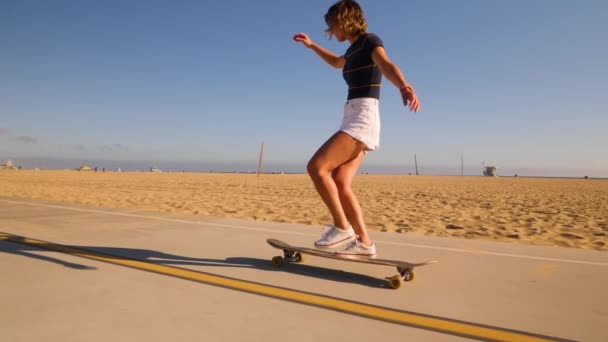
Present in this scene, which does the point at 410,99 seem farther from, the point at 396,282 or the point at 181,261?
the point at 181,261

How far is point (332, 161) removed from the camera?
306cm

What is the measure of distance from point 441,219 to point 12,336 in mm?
7793

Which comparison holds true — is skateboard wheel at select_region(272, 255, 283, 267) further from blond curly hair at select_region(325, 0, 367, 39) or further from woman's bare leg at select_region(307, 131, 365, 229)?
blond curly hair at select_region(325, 0, 367, 39)

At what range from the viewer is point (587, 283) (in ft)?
9.86

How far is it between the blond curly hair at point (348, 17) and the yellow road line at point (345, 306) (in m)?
2.15

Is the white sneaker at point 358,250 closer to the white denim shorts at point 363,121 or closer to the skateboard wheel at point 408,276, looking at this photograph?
the skateboard wheel at point 408,276

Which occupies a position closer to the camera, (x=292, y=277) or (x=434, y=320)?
(x=434, y=320)

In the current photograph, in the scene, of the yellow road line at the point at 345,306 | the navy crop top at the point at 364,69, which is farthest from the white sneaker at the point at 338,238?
the navy crop top at the point at 364,69

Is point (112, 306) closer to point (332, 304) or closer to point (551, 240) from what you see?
point (332, 304)

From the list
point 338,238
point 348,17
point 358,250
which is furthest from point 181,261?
point 348,17

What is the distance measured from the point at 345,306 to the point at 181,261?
181cm

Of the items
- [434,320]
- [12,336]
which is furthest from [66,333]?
[434,320]

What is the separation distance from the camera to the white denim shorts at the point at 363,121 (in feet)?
10.00

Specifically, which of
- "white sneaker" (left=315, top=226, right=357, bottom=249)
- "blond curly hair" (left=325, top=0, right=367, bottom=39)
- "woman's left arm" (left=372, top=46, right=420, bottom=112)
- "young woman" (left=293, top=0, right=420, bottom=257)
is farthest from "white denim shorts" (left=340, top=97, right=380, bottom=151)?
"white sneaker" (left=315, top=226, right=357, bottom=249)
